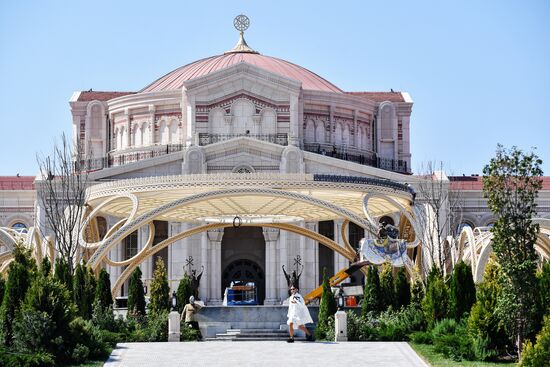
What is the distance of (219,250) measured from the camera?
64375mm

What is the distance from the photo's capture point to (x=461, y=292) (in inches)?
1299

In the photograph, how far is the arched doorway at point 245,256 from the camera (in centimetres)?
6794

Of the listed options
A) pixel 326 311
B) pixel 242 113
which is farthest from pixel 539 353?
pixel 242 113

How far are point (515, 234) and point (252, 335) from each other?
1328 cm

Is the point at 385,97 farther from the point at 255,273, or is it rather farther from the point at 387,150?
the point at 255,273

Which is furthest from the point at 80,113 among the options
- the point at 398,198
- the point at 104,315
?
the point at 104,315

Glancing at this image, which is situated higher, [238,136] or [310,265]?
[238,136]

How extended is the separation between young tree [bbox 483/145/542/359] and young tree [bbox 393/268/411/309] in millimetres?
14049

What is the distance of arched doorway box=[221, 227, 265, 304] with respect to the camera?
223 ft

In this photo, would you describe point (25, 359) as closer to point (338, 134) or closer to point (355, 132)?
point (338, 134)

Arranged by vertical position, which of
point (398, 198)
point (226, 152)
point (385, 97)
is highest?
point (385, 97)

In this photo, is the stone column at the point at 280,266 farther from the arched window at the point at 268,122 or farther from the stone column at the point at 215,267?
the arched window at the point at 268,122

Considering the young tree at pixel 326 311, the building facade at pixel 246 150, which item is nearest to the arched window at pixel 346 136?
the building facade at pixel 246 150

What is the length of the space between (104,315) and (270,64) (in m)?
43.0
